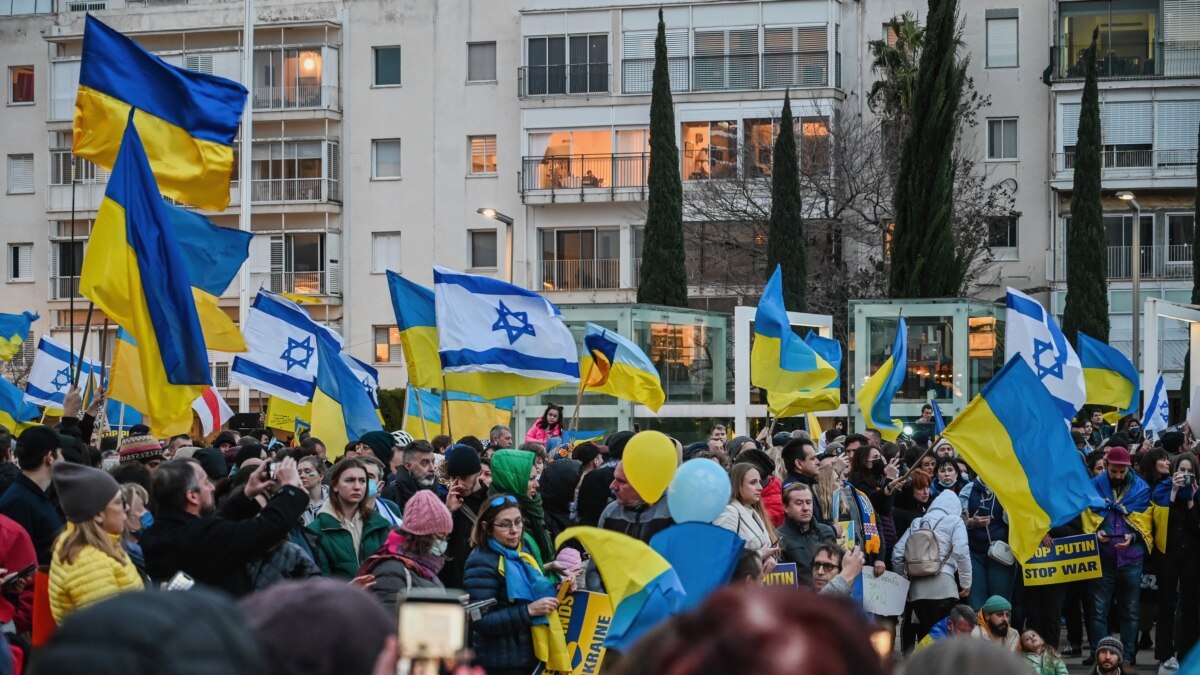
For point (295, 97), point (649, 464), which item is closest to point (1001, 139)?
point (295, 97)

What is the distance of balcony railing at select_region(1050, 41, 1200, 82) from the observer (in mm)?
46656

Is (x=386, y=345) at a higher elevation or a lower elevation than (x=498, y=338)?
lower

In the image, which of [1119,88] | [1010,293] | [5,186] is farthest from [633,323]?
[5,186]

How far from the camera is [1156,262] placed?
47031 millimetres

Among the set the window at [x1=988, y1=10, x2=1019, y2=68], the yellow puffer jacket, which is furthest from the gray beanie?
the window at [x1=988, y1=10, x2=1019, y2=68]

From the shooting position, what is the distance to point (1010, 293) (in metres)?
17.1

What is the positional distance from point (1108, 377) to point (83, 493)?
2108 cm

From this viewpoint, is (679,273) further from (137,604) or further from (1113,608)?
(137,604)

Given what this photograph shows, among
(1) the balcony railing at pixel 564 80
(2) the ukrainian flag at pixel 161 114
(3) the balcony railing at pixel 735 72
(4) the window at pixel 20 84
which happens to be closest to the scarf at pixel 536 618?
(2) the ukrainian flag at pixel 161 114

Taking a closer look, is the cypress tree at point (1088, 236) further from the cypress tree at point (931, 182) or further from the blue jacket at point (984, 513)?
the blue jacket at point (984, 513)

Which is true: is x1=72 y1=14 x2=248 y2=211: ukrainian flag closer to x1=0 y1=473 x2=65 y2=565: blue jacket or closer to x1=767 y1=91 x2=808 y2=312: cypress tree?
x1=0 y1=473 x2=65 y2=565: blue jacket

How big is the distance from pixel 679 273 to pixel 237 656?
40.2 metres

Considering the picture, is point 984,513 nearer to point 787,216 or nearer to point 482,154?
point 787,216

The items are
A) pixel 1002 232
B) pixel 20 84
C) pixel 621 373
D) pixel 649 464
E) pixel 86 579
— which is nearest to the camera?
pixel 86 579
